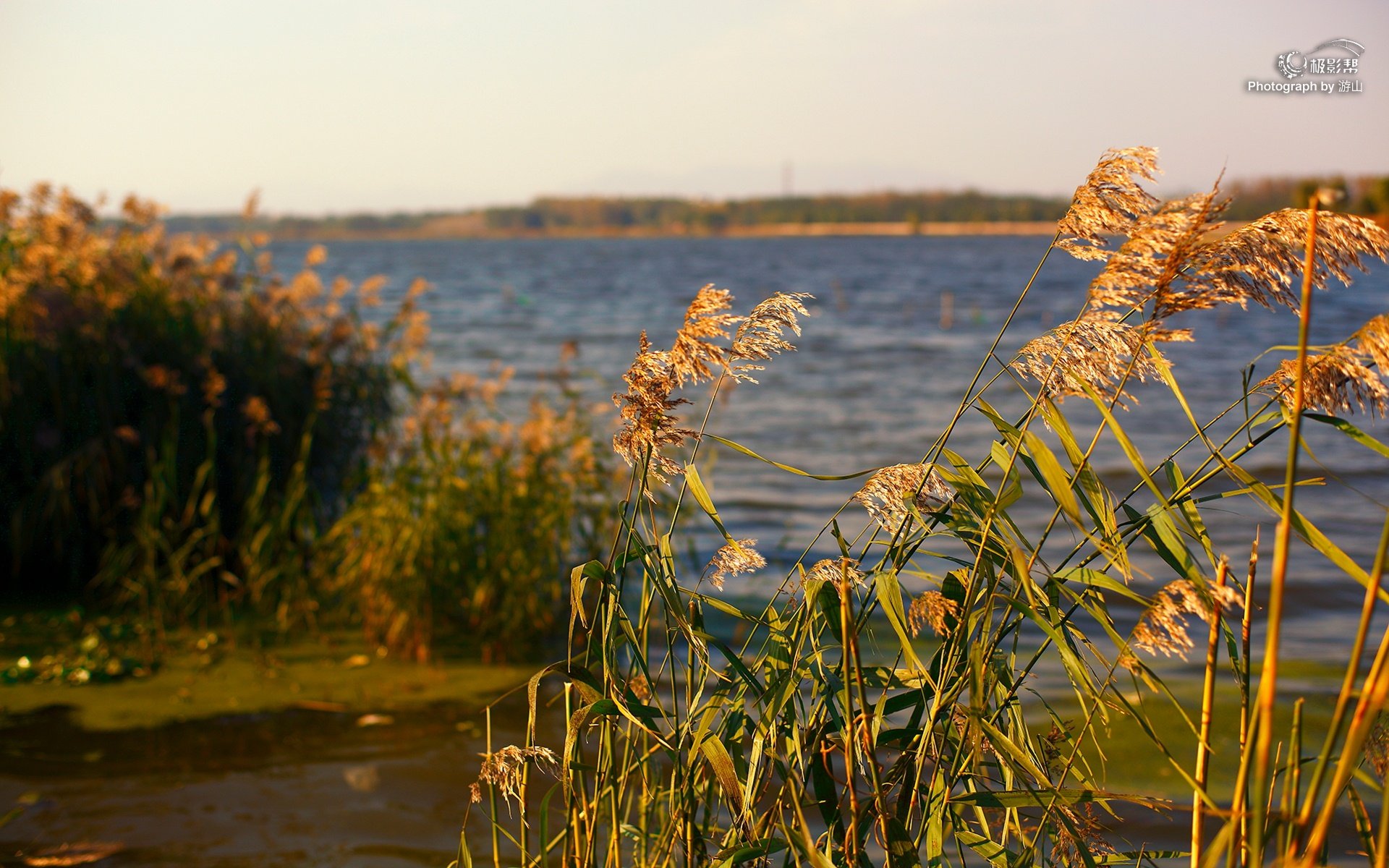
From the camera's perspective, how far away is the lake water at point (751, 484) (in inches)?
151

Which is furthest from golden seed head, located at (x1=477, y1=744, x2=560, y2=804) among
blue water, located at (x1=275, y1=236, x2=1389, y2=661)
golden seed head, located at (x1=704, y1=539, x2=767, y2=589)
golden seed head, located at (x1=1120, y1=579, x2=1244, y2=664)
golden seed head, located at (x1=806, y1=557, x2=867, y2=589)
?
golden seed head, located at (x1=1120, y1=579, x2=1244, y2=664)

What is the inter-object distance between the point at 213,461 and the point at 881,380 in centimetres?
1351

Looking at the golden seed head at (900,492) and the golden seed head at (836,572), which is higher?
the golden seed head at (900,492)

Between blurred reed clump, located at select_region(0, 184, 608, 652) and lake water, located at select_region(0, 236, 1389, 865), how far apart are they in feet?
2.80

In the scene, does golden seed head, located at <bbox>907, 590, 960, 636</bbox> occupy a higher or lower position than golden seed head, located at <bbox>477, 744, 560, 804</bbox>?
higher

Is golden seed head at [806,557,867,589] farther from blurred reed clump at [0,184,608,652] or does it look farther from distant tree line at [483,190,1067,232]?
distant tree line at [483,190,1067,232]

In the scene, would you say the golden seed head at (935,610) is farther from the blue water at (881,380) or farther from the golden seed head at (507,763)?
the golden seed head at (507,763)

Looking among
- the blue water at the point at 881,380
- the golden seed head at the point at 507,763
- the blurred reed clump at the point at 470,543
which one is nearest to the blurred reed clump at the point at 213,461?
the blurred reed clump at the point at 470,543

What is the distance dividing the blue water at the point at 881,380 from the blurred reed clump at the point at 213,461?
107 cm

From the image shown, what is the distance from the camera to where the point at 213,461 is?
18.0 ft

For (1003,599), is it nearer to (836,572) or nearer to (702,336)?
(836,572)

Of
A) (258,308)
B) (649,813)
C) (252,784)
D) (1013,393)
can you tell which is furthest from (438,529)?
(1013,393)

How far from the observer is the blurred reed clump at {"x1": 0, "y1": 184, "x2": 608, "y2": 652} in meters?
5.40

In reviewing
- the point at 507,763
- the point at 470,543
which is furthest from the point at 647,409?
the point at 470,543
